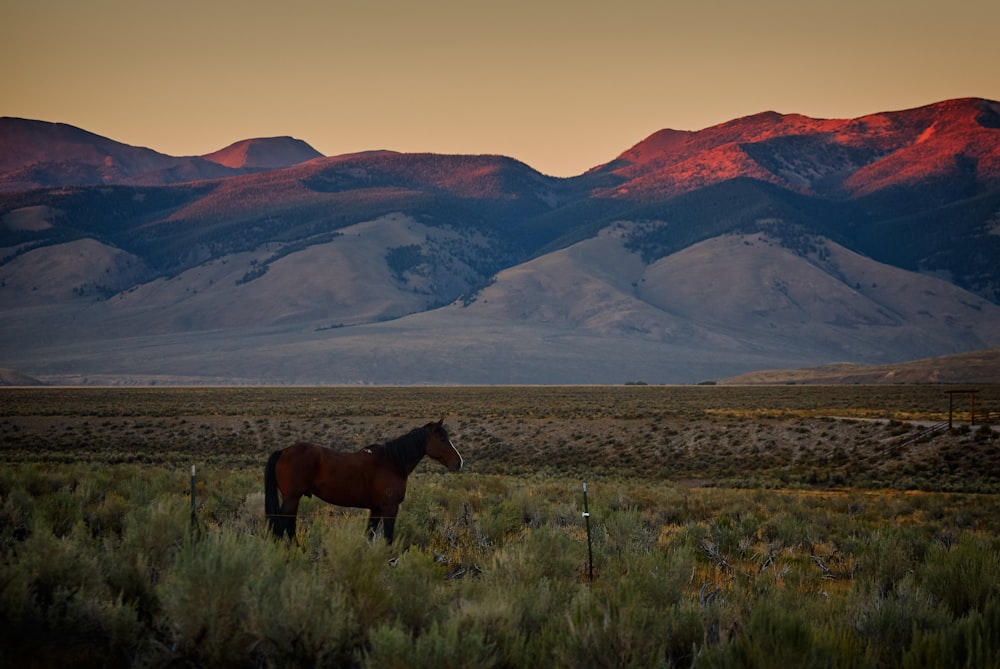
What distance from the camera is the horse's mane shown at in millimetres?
12477

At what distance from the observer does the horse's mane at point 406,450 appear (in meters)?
12.5

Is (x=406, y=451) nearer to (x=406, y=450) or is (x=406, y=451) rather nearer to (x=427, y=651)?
(x=406, y=450)

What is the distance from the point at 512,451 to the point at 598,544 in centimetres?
2797

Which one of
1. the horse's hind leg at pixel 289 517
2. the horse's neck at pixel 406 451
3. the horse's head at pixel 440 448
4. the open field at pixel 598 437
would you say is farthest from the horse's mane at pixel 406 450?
the open field at pixel 598 437

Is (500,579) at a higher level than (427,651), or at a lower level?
lower

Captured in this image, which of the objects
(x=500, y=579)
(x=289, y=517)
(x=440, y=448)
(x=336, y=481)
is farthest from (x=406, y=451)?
(x=500, y=579)

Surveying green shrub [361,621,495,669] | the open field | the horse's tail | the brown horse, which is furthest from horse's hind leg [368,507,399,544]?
the open field

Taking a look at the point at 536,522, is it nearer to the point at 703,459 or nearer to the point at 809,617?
the point at 809,617

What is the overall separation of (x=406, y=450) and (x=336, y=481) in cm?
108

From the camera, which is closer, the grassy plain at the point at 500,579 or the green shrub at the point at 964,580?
the grassy plain at the point at 500,579

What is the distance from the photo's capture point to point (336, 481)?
11.9m

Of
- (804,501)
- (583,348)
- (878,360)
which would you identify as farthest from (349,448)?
(878,360)

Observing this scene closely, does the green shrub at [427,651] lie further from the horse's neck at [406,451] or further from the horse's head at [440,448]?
the horse's head at [440,448]

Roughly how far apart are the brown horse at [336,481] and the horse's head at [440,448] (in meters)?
0.55
